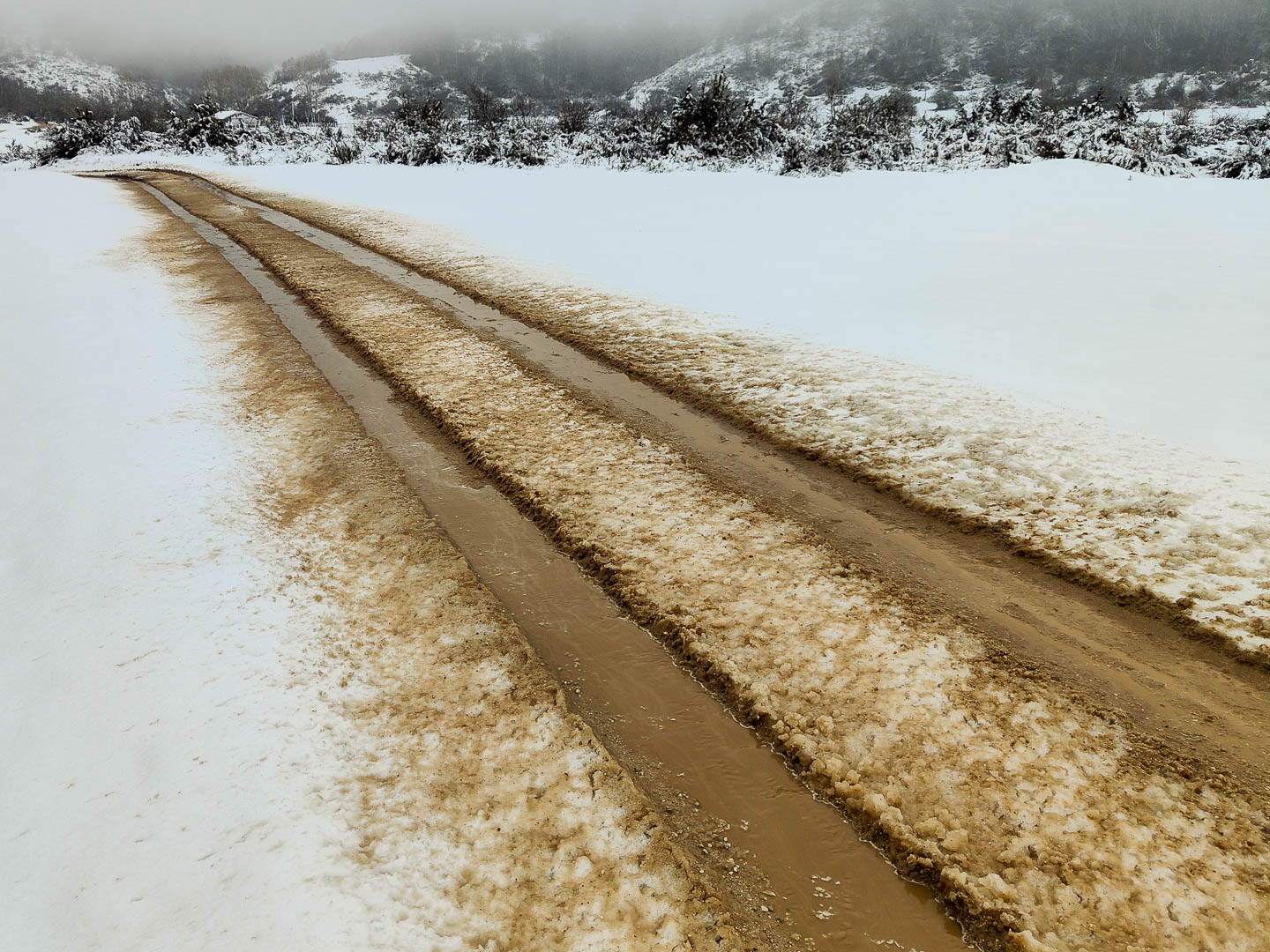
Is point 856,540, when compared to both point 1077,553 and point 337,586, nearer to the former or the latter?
point 1077,553

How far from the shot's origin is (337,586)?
3465 millimetres

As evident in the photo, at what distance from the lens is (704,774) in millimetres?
2510

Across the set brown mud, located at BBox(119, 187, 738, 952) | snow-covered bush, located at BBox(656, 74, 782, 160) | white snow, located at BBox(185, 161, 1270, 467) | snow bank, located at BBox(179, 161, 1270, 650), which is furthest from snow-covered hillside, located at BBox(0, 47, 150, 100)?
brown mud, located at BBox(119, 187, 738, 952)

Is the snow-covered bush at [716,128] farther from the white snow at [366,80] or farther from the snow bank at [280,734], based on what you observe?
the white snow at [366,80]

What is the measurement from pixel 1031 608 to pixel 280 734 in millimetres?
3273

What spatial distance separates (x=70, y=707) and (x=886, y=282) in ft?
30.0

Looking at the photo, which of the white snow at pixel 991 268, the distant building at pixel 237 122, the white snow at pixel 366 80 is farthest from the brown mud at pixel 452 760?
the white snow at pixel 366 80

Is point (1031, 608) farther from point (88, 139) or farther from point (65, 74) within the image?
point (65, 74)

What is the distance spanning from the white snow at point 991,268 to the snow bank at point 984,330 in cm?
4

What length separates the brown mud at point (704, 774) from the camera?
81.0 inches

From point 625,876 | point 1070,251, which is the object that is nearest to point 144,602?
point 625,876

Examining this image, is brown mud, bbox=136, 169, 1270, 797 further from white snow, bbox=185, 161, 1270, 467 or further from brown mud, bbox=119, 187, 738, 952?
white snow, bbox=185, 161, 1270, 467

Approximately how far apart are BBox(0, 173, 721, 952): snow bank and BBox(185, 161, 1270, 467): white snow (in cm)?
467

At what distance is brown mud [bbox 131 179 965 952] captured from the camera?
6.75 ft
